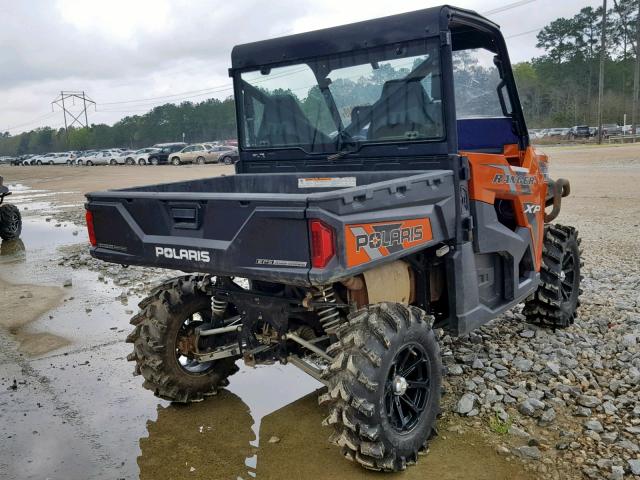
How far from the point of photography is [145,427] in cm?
439

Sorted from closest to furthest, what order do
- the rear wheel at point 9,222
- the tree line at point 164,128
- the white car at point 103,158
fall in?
the rear wheel at point 9,222
the white car at point 103,158
the tree line at point 164,128

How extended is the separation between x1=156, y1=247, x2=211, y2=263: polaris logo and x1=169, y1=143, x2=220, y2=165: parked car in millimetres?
38378

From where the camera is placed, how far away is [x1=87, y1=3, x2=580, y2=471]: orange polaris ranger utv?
3.39 meters

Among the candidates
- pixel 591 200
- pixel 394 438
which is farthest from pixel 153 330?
pixel 591 200

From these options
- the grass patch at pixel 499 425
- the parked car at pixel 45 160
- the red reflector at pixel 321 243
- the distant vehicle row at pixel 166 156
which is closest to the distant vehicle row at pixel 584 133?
the distant vehicle row at pixel 166 156

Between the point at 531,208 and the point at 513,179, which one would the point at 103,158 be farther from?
the point at 513,179

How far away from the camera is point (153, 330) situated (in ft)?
14.5

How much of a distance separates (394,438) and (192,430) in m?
1.53

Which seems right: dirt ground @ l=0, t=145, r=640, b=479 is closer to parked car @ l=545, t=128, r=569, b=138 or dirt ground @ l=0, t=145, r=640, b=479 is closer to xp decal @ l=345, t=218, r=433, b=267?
xp decal @ l=345, t=218, r=433, b=267

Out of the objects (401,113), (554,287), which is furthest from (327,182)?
(554,287)

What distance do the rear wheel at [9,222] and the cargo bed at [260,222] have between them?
998 centimetres

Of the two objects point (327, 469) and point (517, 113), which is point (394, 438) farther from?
point (517, 113)

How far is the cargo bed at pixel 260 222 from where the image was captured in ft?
10.5

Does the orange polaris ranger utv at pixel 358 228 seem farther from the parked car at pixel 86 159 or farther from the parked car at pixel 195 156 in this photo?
the parked car at pixel 86 159
